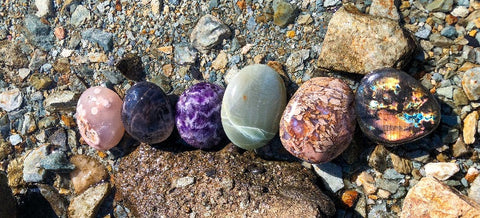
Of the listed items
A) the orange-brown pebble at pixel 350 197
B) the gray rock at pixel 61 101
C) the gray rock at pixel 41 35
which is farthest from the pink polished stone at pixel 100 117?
the orange-brown pebble at pixel 350 197

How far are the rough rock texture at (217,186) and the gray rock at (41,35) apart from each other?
1.24 m

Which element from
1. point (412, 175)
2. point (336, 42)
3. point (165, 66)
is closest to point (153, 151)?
point (165, 66)

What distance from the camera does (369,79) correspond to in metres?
2.66

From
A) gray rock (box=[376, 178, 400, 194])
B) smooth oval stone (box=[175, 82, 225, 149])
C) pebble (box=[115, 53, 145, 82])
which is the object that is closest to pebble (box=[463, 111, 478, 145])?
gray rock (box=[376, 178, 400, 194])

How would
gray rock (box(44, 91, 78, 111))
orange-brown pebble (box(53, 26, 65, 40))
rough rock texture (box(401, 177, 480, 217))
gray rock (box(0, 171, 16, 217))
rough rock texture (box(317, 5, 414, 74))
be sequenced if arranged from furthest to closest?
orange-brown pebble (box(53, 26, 65, 40))
gray rock (box(44, 91, 78, 111))
gray rock (box(0, 171, 16, 217))
rough rock texture (box(317, 5, 414, 74))
rough rock texture (box(401, 177, 480, 217))

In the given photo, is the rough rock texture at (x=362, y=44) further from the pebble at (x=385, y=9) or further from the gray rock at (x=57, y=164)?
the gray rock at (x=57, y=164)

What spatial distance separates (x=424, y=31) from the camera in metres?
2.88

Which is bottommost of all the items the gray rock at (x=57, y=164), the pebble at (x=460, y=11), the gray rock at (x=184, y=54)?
the gray rock at (x=57, y=164)

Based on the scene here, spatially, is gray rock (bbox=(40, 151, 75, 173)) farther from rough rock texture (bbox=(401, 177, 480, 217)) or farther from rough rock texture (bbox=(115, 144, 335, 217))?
Result: rough rock texture (bbox=(401, 177, 480, 217))

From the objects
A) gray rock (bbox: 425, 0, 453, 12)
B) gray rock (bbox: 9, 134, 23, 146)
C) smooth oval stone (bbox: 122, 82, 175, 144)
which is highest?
gray rock (bbox: 425, 0, 453, 12)

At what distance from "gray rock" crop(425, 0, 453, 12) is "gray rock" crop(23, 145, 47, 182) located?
2877mm

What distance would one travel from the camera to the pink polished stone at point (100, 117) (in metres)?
3.10

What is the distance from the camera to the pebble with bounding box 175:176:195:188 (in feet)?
9.62

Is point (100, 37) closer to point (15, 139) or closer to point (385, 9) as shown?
point (15, 139)
